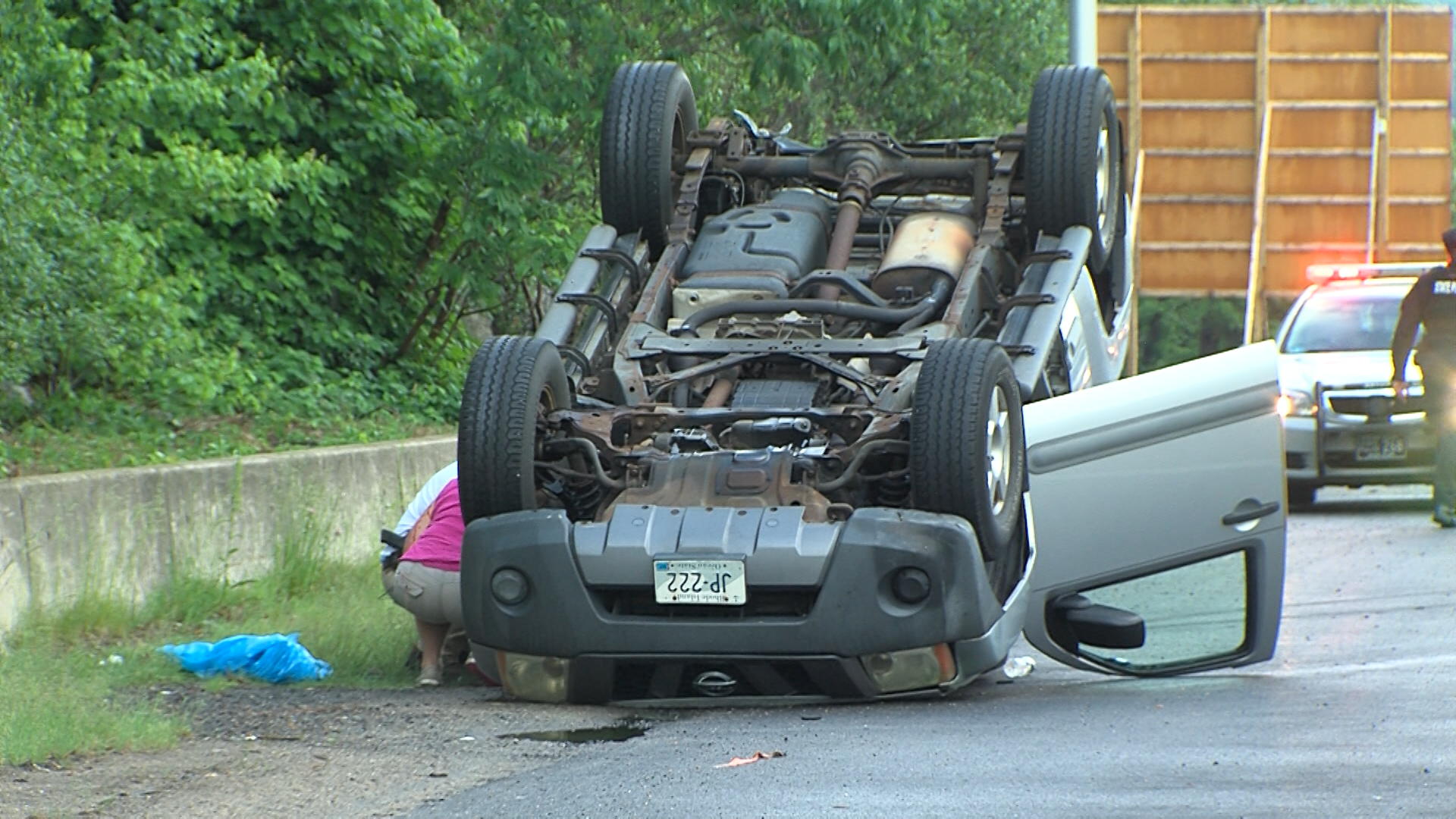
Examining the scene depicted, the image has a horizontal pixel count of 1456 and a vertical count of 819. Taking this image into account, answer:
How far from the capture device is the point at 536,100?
13.6 meters

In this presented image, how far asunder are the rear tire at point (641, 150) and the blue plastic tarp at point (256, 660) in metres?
2.48

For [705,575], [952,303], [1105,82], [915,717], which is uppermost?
[1105,82]

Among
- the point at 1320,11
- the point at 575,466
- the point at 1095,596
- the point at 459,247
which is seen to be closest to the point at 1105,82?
the point at 1095,596

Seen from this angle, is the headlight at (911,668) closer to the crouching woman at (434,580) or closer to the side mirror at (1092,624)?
the side mirror at (1092,624)

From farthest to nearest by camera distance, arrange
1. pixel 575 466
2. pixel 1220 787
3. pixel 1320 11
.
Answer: pixel 1320 11
pixel 575 466
pixel 1220 787

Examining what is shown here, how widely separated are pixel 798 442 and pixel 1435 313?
22.3ft

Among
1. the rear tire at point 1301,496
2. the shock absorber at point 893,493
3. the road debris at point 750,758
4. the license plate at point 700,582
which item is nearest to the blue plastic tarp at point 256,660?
the license plate at point 700,582

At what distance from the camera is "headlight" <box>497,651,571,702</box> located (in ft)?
24.1

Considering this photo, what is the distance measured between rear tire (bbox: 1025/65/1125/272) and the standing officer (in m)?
4.24

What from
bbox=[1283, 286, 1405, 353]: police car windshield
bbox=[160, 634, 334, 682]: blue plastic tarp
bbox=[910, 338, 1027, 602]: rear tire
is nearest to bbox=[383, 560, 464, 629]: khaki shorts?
bbox=[160, 634, 334, 682]: blue plastic tarp

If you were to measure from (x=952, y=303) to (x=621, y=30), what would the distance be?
595cm

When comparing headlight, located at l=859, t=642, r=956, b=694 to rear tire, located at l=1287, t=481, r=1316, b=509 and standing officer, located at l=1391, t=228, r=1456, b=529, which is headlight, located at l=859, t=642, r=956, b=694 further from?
rear tire, located at l=1287, t=481, r=1316, b=509

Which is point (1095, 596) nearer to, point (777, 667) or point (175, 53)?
point (777, 667)

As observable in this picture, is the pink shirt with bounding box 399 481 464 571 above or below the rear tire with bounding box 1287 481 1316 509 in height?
above
